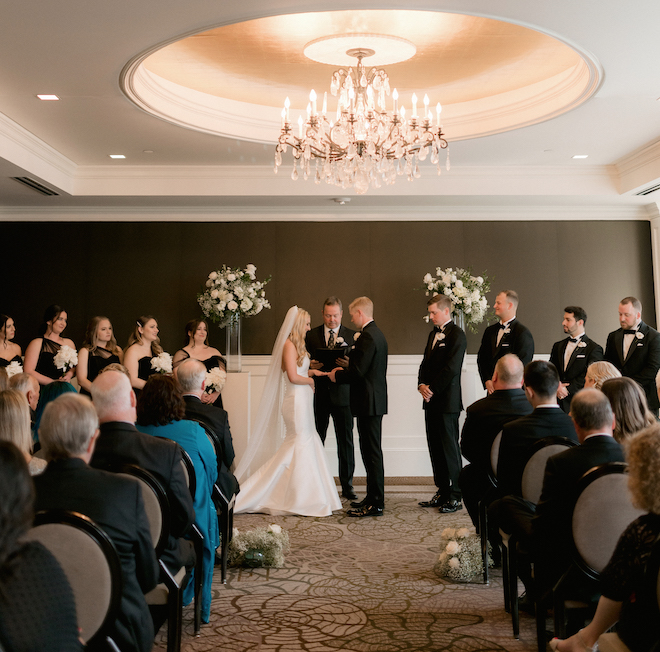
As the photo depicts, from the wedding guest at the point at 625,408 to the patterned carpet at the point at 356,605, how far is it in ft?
4.03

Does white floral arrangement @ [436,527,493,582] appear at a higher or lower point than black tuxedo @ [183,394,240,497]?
lower

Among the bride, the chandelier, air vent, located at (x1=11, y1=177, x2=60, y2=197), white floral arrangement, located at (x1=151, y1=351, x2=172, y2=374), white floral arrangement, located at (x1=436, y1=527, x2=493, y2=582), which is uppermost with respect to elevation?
air vent, located at (x1=11, y1=177, x2=60, y2=197)

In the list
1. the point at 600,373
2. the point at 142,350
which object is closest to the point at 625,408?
the point at 600,373

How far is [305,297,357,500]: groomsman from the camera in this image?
7.31m

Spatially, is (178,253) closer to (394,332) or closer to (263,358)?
(263,358)

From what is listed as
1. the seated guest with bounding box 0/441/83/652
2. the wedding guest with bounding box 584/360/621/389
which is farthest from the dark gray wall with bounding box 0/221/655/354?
the seated guest with bounding box 0/441/83/652

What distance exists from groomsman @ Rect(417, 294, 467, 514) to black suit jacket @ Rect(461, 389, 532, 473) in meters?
1.95

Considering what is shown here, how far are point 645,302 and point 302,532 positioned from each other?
581 centimetres

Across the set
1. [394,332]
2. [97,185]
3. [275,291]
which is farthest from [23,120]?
[394,332]

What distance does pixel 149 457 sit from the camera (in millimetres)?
2912

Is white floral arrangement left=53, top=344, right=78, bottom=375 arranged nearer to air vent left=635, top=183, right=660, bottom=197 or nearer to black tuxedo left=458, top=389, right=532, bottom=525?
black tuxedo left=458, top=389, right=532, bottom=525

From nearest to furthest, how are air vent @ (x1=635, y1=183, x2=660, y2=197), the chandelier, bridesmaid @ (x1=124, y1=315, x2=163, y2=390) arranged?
the chandelier
bridesmaid @ (x1=124, y1=315, x2=163, y2=390)
air vent @ (x1=635, y1=183, x2=660, y2=197)

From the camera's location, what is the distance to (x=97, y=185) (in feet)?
26.0

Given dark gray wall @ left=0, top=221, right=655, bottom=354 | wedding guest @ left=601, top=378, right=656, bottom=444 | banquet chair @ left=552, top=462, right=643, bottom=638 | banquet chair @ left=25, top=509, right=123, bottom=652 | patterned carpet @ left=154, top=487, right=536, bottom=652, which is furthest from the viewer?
dark gray wall @ left=0, top=221, right=655, bottom=354
